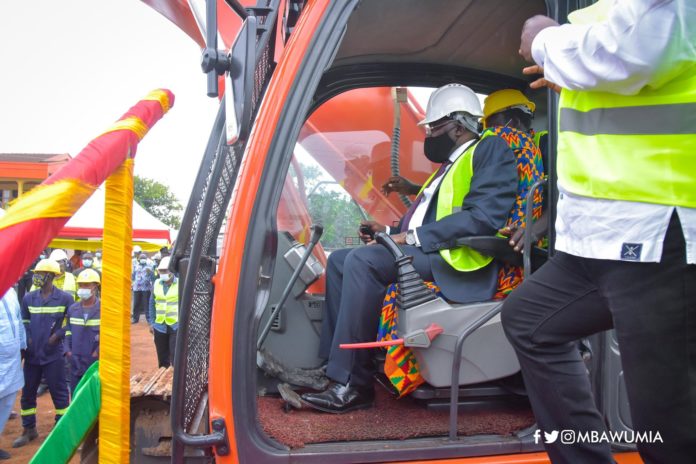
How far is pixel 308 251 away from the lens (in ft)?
8.26

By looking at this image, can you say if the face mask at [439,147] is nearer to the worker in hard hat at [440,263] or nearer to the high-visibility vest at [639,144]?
the worker in hard hat at [440,263]

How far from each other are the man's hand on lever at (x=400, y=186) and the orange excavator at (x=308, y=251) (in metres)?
0.14

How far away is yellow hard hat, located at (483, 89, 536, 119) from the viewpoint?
273 centimetres

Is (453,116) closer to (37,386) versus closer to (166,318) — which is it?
(37,386)

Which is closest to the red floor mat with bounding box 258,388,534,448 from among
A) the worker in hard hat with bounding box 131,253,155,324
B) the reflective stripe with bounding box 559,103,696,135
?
the reflective stripe with bounding box 559,103,696,135

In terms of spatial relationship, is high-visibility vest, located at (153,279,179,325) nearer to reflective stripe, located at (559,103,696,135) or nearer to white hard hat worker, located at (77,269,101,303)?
white hard hat worker, located at (77,269,101,303)

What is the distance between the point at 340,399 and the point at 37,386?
5.12 m

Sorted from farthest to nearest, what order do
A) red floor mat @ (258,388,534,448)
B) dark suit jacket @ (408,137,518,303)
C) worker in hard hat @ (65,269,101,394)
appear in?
1. worker in hard hat @ (65,269,101,394)
2. dark suit jacket @ (408,137,518,303)
3. red floor mat @ (258,388,534,448)

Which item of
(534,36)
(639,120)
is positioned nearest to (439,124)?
(534,36)

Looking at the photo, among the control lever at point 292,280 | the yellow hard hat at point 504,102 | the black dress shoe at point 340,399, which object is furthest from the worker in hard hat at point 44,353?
the yellow hard hat at point 504,102

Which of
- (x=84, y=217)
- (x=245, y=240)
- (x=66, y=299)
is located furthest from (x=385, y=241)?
(x=84, y=217)

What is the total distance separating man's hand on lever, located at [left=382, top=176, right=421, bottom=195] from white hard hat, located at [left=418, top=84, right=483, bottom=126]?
0.55 m

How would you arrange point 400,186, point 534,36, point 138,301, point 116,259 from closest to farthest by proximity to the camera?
point 534,36 → point 116,259 → point 400,186 → point 138,301

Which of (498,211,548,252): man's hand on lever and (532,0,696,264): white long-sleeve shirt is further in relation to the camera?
(498,211,548,252): man's hand on lever
